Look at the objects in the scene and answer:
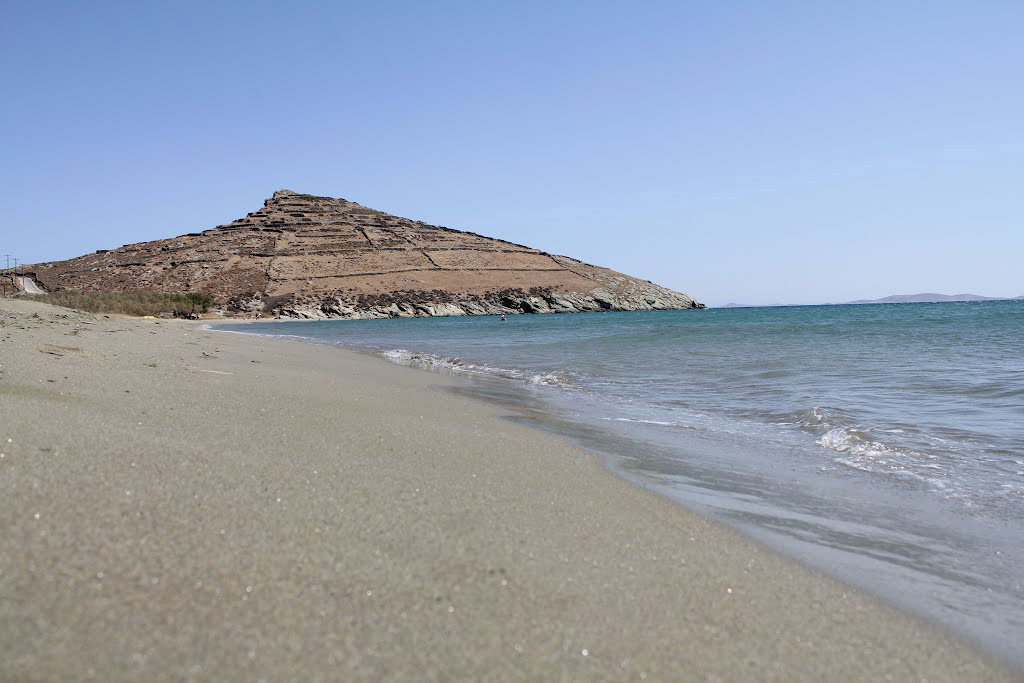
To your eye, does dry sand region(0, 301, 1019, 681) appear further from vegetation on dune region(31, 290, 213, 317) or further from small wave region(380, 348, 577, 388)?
vegetation on dune region(31, 290, 213, 317)

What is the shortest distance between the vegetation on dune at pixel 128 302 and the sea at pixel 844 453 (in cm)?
2187

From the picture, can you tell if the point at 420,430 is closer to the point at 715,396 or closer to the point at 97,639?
the point at 97,639

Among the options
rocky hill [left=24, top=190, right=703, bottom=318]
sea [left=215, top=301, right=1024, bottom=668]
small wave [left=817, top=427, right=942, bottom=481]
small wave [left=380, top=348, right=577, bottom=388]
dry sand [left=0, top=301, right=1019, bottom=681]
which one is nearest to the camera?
dry sand [left=0, top=301, right=1019, bottom=681]

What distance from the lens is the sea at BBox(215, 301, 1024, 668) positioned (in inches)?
112

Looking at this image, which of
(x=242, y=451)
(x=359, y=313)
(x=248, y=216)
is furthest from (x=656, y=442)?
(x=248, y=216)

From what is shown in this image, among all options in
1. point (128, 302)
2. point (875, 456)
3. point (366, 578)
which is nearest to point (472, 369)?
point (875, 456)

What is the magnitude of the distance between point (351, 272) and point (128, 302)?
38642 mm

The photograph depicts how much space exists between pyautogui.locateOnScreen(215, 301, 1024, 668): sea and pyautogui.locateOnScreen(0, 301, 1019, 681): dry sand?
0.49 meters

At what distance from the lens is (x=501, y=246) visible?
3718 inches

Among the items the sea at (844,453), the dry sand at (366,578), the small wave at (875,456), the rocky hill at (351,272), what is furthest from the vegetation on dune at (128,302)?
the small wave at (875,456)

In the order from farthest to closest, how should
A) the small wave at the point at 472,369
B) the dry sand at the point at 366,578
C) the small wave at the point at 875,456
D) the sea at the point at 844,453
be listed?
the small wave at the point at 472,369 → the small wave at the point at 875,456 → the sea at the point at 844,453 → the dry sand at the point at 366,578

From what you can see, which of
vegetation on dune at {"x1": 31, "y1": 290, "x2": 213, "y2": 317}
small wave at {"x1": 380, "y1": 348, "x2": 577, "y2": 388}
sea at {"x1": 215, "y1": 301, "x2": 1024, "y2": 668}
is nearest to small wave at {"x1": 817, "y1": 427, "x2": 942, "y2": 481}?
sea at {"x1": 215, "y1": 301, "x2": 1024, "y2": 668}

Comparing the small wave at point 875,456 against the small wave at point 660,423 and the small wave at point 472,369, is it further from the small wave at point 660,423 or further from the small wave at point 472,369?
the small wave at point 472,369

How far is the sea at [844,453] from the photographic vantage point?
9.30 ft
